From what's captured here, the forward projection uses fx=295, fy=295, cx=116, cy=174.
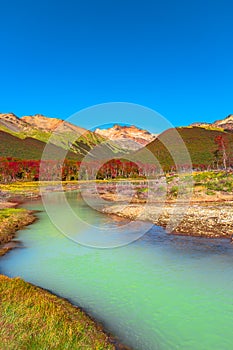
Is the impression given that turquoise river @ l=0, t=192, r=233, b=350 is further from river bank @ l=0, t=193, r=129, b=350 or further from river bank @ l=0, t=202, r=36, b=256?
river bank @ l=0, t=202, r=36, b=256

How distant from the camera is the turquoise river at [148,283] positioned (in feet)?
38.3

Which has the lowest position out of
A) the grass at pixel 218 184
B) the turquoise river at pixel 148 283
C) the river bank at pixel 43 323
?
the turquoise river at pixel 148 283

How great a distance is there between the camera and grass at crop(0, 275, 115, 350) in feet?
30.5

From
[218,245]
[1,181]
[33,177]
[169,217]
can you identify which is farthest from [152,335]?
[33,177]

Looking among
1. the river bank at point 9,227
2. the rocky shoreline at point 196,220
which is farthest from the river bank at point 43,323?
the rocky shoreline at point 196,220

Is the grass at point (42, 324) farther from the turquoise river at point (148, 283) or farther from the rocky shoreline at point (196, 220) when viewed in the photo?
the rocky shoreline at point (196, 220)

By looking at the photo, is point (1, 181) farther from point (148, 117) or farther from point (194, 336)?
point (194, 336)

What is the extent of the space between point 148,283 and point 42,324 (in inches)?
289

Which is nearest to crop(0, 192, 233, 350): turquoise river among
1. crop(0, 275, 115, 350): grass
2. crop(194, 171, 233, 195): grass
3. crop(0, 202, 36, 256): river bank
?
crop(0, 275, 115, 350): grass

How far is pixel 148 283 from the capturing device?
1645 cm

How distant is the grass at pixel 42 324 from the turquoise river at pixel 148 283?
102 centimetres

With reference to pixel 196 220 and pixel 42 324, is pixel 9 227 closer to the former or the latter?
pixel 196 220

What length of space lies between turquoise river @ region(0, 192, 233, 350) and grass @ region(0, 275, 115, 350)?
1021mm

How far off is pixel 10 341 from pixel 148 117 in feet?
68.3
